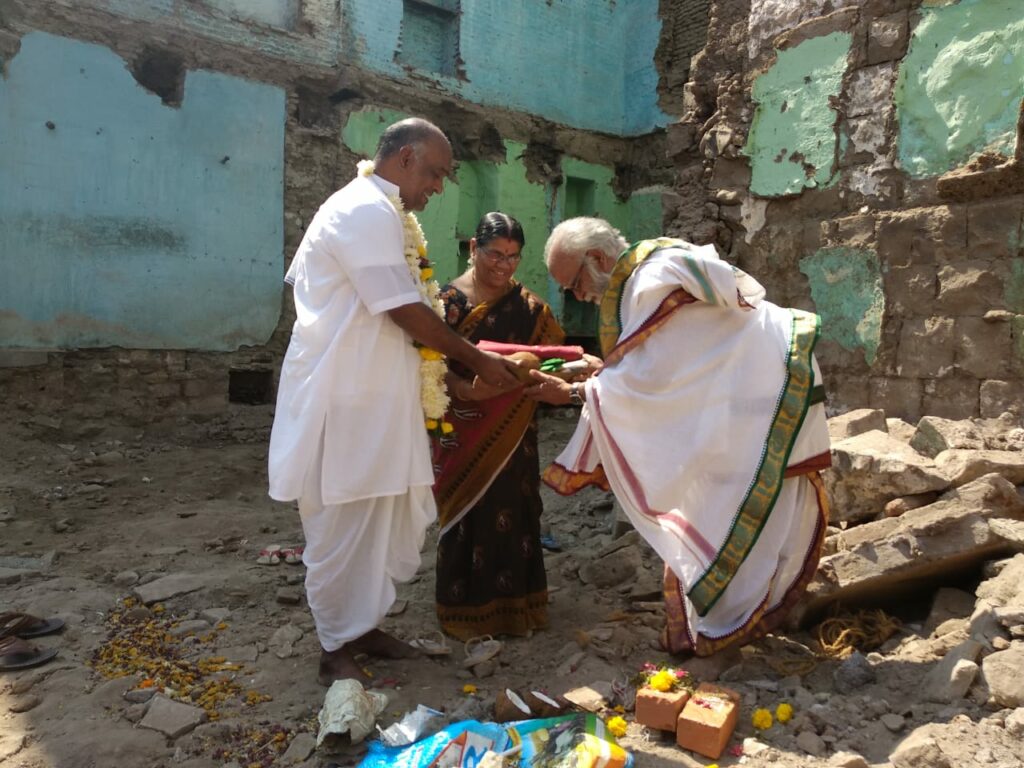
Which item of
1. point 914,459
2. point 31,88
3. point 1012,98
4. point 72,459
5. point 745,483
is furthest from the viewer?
point 31,88

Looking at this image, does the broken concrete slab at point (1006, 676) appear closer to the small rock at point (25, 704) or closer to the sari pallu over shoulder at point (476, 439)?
the sari pallu over shoulder at point (476, 439)

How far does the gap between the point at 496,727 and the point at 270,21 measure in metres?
10.3

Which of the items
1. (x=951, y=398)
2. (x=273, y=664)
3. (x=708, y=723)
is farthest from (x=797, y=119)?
(x=273, y=664)

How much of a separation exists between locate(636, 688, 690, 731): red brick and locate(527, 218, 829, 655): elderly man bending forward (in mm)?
453

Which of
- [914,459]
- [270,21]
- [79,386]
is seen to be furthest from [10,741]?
[270,21]

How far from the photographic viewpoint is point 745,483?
10.0 feet

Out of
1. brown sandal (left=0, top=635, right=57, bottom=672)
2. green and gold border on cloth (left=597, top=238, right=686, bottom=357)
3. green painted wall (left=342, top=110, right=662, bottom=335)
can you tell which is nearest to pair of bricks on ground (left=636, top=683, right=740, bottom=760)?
green and gold border on cloth (left=597, top=238, right=686, bottom=357)

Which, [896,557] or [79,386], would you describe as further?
[79,386]

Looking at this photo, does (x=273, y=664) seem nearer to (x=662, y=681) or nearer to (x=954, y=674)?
(x=662, y=681)

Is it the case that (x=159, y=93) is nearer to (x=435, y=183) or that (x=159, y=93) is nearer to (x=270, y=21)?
(x=270, y=21)

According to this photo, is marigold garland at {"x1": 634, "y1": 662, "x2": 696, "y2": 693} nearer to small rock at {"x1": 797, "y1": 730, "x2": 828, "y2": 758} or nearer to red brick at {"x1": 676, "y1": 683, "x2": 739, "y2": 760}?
red brick at {"x1": 676, "y1": 683, "x2": 739, "y2": 760}

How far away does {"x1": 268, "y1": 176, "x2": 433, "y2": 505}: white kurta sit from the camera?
2.95 meters

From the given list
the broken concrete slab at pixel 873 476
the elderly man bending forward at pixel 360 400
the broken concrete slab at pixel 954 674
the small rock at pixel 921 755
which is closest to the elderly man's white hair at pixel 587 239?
the elderly man bending forward at pixel 360 400

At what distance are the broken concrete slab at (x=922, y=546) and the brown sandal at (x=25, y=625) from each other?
339 cm
